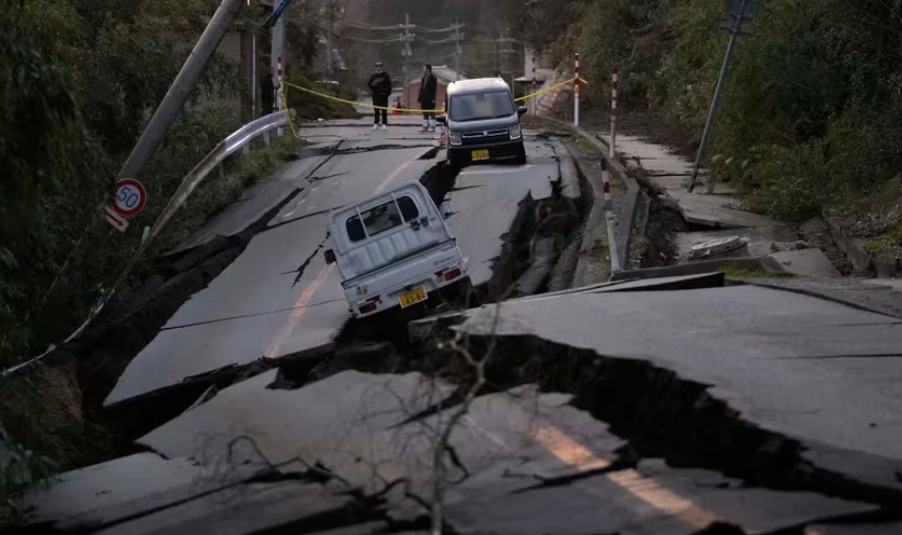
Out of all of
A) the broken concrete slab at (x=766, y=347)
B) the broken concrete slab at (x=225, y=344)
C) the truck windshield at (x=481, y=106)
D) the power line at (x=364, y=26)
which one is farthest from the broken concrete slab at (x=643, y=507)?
the power line at (x=364, y=26)

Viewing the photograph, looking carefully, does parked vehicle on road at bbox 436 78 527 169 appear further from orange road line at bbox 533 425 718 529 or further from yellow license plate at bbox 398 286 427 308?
orange road line at bbox 533 425 718 529

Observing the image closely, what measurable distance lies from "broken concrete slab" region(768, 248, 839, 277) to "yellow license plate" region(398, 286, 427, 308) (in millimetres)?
4102

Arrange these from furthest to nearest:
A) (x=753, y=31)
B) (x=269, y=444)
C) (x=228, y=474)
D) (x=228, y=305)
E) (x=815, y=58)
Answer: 1. (x=753, y=31)
2. (x=815, y=58)
3. (x=228, y=305)
4. (x=269, y=444)
5. (x=228, y=474)

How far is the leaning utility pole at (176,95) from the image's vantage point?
14.9 m

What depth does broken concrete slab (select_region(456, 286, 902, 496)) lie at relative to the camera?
22.2 feet

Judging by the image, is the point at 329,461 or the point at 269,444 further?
the point at 269,444

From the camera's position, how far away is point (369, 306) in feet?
41.4

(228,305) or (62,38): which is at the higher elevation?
(62,38)

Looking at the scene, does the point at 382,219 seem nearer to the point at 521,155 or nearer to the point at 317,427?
the point at 317,427

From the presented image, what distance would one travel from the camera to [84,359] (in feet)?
43.4

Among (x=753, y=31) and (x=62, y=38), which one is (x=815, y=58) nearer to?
(x=753, y=31)

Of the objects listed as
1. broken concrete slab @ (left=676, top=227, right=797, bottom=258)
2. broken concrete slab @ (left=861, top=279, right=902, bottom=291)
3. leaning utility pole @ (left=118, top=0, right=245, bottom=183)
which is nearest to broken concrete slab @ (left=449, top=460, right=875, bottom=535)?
broken concrete slab @ (left=861, top=279, right=902, bottom=291)

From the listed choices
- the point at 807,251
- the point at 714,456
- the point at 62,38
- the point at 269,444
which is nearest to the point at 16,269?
the point at 269,444

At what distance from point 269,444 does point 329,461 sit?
0.83 m
